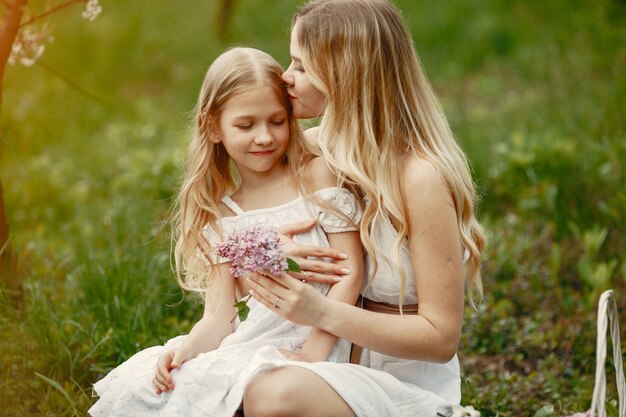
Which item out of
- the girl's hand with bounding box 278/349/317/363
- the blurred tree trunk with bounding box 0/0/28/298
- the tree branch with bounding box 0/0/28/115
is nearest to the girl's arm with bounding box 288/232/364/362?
the girl's hand with bounding box 278/349/317/363

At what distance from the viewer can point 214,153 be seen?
2.97 meters

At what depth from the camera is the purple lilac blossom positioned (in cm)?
238

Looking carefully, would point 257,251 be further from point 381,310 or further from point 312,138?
point 312,138

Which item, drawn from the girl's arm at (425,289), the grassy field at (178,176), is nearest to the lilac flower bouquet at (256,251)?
the girl's arm at (425,289)

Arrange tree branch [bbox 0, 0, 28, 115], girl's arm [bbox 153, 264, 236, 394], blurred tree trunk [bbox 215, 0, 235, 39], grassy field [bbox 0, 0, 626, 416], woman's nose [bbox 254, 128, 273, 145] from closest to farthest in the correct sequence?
girl's arm [bbox 153, 264, 236, 394] < woman's nose [bbox 254, 128, 273, 145] < tree branch [bbox 0, 0, 28, 115] < grassy field [bbox 0, 0, 626, 416] < blurred tree trunk [bbox 215, 0, 235, 39]

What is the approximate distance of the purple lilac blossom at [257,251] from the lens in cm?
238

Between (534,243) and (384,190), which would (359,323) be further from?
(534,243)

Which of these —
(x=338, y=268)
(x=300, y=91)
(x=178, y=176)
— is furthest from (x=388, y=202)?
(x=178, y=176)

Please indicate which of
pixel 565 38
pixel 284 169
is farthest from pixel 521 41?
pixel 284 169

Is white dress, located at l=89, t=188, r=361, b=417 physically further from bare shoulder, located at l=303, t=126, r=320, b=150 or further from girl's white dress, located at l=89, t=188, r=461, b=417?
bare shoulder, located at l=303, t=126, r=320, b=150

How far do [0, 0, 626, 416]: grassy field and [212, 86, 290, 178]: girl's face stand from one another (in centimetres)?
61

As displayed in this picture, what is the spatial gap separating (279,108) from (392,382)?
3.04ft

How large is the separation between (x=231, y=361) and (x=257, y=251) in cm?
38

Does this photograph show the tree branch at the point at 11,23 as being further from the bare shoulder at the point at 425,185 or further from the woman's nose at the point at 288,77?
the bare shoulder at the point at 425,185
